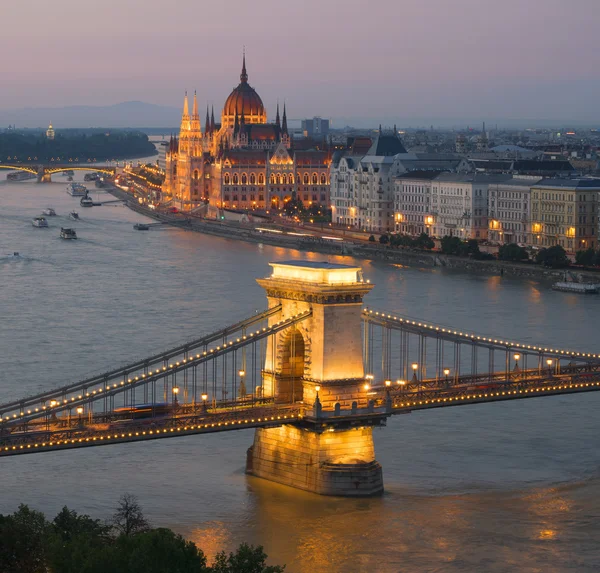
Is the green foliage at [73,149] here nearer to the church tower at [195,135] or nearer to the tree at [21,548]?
the church tower at [195,135]

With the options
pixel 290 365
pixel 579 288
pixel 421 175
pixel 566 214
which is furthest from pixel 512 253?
pixel 290 365

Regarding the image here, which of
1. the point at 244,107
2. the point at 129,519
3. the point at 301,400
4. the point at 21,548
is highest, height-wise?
the point at 244,107

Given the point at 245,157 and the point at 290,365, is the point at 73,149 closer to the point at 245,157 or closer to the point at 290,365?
the point at 245,157

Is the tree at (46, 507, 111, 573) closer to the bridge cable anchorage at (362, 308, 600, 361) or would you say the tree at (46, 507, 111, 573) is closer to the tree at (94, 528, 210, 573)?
the tree at (94, 528, 210, 573)

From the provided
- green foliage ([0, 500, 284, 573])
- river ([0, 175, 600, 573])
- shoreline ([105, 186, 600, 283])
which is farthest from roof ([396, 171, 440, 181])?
green foliage ([0, 500, 284, 573])

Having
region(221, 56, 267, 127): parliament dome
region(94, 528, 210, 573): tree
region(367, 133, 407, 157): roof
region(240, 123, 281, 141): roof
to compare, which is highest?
A: region(221, 56, 267, 127): parliament dome

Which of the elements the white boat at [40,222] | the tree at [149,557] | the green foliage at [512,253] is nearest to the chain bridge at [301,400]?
the tree at [149,557]
